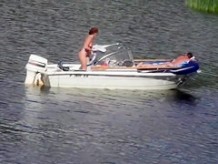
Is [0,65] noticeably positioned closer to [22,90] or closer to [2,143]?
[22,90]

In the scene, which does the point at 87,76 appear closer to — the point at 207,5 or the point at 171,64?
the point at 171,64

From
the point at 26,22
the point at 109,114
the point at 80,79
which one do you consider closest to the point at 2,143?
the point at 109,114

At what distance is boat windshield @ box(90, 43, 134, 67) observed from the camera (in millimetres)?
25328

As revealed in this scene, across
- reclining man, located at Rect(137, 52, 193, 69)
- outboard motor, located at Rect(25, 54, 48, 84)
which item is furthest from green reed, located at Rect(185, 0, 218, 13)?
outboard motor, located at Rect(25, 54, 48, 84)

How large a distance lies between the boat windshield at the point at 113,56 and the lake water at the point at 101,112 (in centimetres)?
94

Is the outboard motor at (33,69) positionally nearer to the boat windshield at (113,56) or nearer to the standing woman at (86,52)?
the standing woman at (86,52)

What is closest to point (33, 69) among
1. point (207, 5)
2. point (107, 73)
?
point (107, 73)

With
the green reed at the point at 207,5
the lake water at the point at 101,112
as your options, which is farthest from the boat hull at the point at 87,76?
the green reed at the point at 207,5

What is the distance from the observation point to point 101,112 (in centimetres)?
2239

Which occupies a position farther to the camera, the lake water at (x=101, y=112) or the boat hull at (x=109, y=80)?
the boat hull at (x=109, y=80)

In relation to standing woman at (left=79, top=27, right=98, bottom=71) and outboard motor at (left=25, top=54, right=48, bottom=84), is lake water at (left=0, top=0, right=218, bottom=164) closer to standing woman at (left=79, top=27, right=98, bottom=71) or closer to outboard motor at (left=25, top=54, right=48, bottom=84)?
outboard motor at (left=25, top=54, right=48, bottom=84)

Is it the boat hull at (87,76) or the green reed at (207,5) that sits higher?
the boat hull at (87,76)

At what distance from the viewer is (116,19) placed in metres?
43.7

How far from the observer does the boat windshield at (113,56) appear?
2533cm
